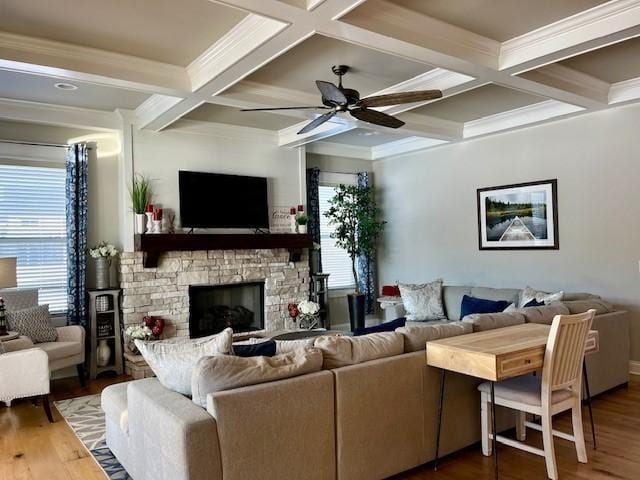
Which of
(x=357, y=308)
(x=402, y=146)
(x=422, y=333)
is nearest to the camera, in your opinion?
(x=422, y=333)

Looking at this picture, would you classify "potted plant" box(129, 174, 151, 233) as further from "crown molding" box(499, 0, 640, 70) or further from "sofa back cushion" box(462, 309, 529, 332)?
"crown molding" box(499, 0, 640, 70)

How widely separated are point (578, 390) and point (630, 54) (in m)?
2.93

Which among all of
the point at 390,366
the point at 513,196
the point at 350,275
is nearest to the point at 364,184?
the point at 350,275

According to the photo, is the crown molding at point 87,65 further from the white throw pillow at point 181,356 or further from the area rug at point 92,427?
the area rug at point 92,427

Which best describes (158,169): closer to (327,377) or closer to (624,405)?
(327,377)

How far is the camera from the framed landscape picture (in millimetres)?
5910

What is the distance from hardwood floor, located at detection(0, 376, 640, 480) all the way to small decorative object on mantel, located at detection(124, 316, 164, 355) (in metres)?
1.28

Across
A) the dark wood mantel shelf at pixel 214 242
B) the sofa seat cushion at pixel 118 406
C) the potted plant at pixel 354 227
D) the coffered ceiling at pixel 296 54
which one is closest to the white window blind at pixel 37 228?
the coffered ceiling at pixel 296 54

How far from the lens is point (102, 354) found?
562 centimetres

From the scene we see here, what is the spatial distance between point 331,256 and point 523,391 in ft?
16.3

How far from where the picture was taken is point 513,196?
6277 mm

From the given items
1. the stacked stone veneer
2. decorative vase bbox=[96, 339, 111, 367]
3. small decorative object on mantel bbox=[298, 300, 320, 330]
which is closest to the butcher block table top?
small decorative object on mantel bbox=[298, 300, 320, 330]

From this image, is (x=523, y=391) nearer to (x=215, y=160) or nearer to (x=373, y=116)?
(x=373, y=116)

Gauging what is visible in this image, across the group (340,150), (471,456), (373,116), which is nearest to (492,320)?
(471,456)
